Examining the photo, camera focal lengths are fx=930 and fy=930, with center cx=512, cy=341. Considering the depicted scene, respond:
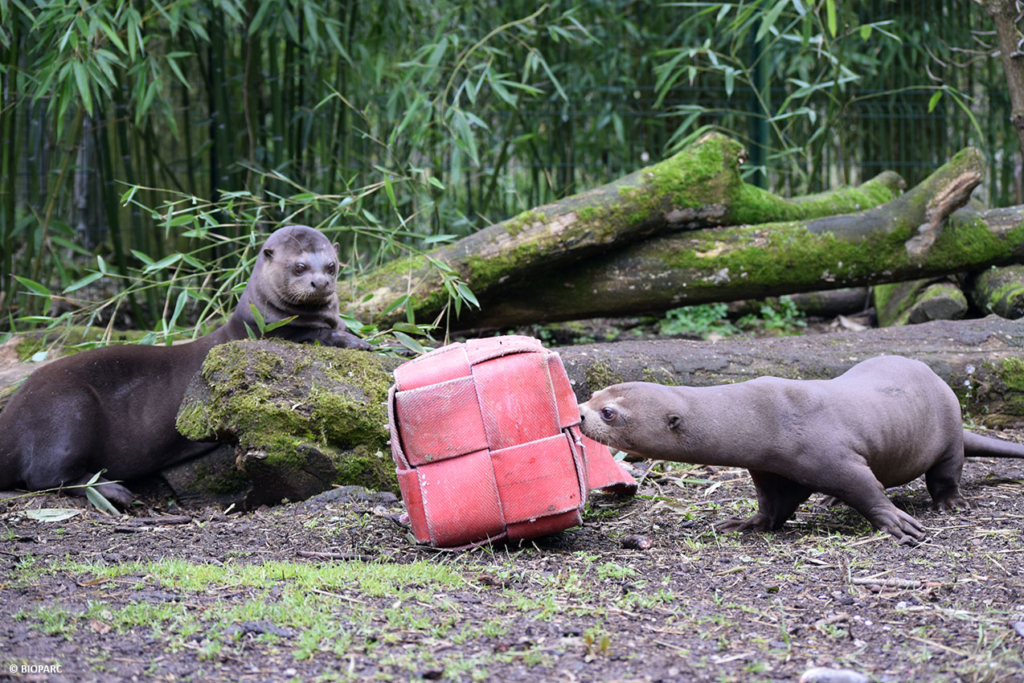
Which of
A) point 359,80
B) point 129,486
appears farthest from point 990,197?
point 129,486

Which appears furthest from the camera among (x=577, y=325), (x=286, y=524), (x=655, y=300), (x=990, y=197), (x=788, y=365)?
(x=990, y=197)

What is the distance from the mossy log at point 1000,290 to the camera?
5660mm

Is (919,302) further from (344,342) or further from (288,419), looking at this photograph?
(288,419)

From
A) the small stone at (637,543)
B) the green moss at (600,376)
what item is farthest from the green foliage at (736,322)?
the small stone at (637,543)

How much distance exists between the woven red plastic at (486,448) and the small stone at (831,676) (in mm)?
1085

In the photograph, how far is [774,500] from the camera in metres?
3.25

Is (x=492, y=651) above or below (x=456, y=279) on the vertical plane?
below

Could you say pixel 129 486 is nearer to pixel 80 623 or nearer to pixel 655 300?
pixel 80 623

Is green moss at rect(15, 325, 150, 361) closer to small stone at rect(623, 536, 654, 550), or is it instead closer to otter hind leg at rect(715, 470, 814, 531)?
small stone at rect(623, 536, 654, 550)

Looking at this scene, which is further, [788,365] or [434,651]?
[788,365]

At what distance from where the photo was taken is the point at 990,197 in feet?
→ 27.8

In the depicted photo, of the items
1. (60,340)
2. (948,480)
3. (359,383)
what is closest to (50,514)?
(359,383)

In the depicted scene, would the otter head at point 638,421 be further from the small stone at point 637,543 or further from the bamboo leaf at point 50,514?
the bamboo leaf at point 50,514

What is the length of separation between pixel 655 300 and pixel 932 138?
14.8 ft
